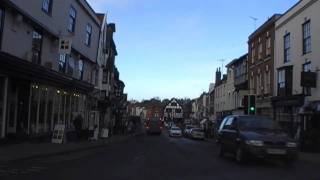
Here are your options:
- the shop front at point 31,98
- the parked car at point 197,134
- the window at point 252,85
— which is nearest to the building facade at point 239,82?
the window at point 252,85

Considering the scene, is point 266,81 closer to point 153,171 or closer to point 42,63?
point 42,63

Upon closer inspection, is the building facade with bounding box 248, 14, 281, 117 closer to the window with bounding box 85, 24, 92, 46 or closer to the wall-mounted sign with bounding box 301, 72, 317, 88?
the wall-mounted sign with bounding box 301, 72, 317, 88

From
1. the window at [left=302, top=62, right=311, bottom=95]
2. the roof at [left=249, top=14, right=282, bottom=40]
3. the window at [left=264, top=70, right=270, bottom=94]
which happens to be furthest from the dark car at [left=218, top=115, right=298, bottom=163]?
the window at [left=264, top=70, right=270, bottom=94]

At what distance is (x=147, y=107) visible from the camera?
192625mm

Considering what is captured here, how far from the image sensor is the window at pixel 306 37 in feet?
131

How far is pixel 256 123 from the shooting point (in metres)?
22.3

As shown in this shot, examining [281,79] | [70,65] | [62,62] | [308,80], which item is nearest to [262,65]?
[281,79]

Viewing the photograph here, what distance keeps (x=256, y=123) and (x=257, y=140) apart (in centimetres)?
191

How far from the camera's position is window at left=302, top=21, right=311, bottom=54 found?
4005 centimetres

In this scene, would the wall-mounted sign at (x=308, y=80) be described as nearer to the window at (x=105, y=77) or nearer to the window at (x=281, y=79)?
Answer: the window at (x=281, y=79)

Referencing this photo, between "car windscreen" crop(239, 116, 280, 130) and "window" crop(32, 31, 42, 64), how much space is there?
42.1 feet

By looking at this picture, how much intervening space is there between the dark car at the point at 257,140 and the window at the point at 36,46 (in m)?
12.0

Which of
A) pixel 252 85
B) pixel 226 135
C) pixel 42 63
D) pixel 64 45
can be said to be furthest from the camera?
pixel 252 85

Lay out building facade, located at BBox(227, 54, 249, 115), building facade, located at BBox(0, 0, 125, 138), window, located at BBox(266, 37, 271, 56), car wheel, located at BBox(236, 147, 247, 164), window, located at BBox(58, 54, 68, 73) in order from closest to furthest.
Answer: car wheel, located at BBox(236, 147, 247, 164) < building facade, located at BBox(0, 0, 125, 138) < window, located at BBox(58, 54, 68, 73) < window, located at BBox(266, 37, 271, 56) < building facade, located at BBox(227, 54, 249, 115)
